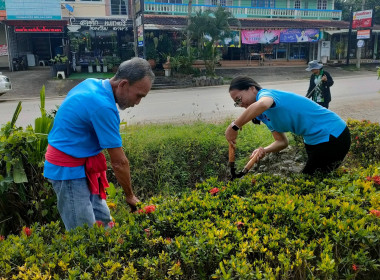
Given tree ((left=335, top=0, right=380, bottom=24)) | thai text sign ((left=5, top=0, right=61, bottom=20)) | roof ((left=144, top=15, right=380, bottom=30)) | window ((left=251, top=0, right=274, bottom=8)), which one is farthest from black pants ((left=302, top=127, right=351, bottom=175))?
tree ((left=335, top=0, right=380, bottom=24))

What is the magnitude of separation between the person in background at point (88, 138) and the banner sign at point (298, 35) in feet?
85.7

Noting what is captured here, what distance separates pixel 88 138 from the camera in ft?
7.97

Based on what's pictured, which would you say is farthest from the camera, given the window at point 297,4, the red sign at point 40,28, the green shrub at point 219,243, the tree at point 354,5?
the tree at point 354,5

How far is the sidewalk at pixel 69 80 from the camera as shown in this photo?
16.8m

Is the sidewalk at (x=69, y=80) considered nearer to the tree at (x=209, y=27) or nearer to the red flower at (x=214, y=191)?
the tree at (x=209, y=27)

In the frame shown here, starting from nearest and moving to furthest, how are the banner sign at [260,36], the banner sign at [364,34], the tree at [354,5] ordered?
the banner sign at [260,36], the banner sign at [364,34], the tree at [354,5]

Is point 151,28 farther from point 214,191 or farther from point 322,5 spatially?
point 214,191

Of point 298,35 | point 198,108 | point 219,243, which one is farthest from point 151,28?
point 219,243

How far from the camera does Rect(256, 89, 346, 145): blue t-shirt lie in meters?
2.88

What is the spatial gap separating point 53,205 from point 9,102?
12.8 metres

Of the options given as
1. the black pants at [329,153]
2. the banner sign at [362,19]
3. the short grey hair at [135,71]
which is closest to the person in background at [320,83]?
the black pants at [329,153]

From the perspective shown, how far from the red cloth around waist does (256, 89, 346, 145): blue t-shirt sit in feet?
4.53

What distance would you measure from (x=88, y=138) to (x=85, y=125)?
108mm

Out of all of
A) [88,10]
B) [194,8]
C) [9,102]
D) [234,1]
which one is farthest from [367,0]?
[9,102]
